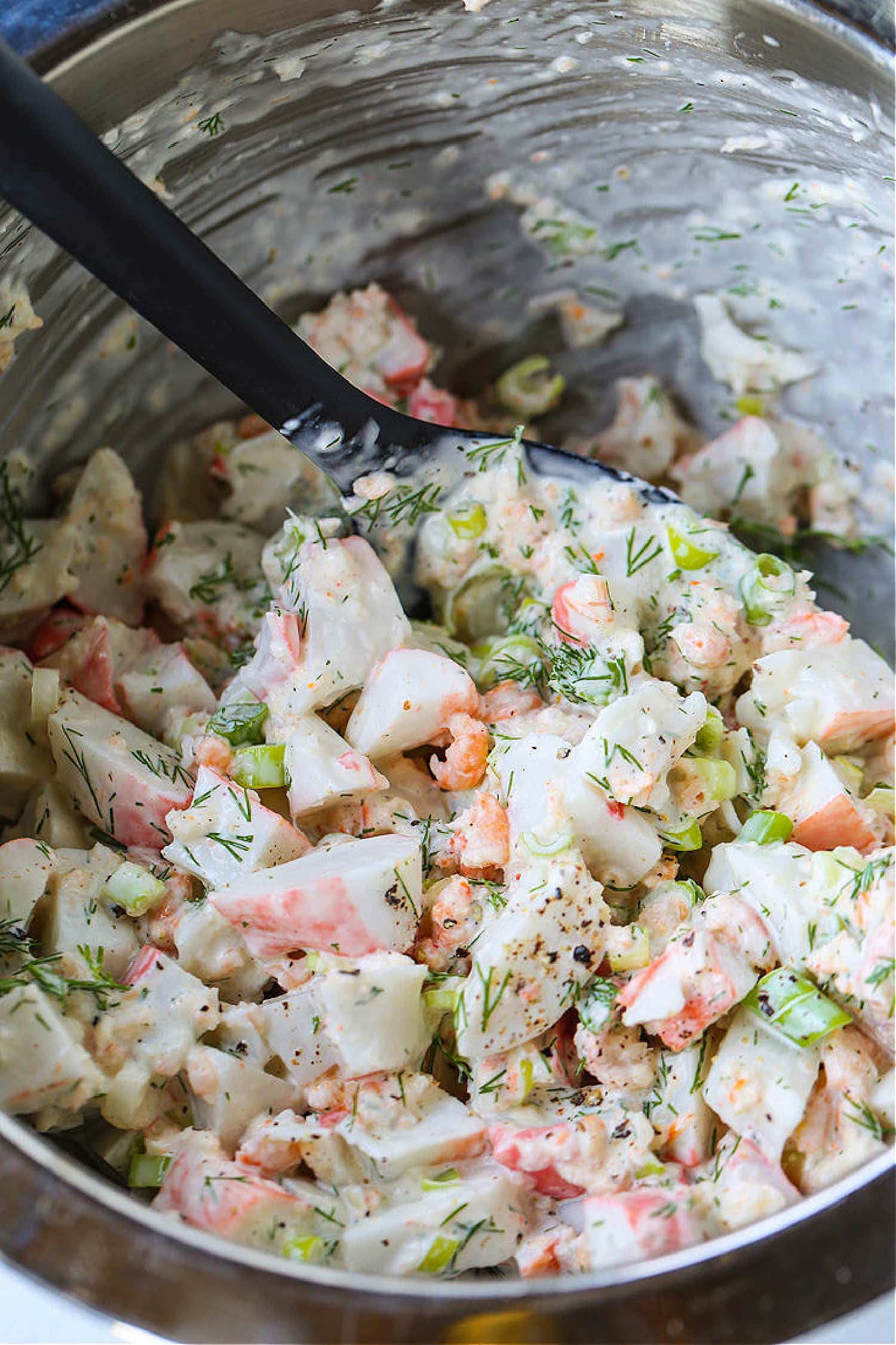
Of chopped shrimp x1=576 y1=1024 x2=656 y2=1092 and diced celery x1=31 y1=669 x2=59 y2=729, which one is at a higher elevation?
diced celery x1=31 y1=669 x2=59 y2=729

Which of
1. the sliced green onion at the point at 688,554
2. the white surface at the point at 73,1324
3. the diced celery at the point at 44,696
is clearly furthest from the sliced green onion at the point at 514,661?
the white surface at the point at 73,1324

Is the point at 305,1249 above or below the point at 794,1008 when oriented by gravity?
above

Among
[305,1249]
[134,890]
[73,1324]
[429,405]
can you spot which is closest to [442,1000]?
[305,1249]

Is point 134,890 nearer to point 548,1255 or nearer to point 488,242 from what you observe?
point 548,1255

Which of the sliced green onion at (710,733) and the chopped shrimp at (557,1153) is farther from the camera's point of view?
the sliced green onion at (710,733)

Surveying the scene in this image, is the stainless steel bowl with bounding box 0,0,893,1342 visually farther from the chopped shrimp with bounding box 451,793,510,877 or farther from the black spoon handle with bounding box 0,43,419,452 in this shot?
the chopped shrimp with bounding box 451,793,510,877

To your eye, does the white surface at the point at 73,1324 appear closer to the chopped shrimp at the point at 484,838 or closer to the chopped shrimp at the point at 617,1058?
the chopped shrimp at the point at 617,1058

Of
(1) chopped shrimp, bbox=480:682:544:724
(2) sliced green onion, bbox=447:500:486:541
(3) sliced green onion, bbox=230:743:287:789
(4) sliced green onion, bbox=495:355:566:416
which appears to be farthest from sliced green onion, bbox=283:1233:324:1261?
(4) sliced green onion, bbox=495:355:566:416
